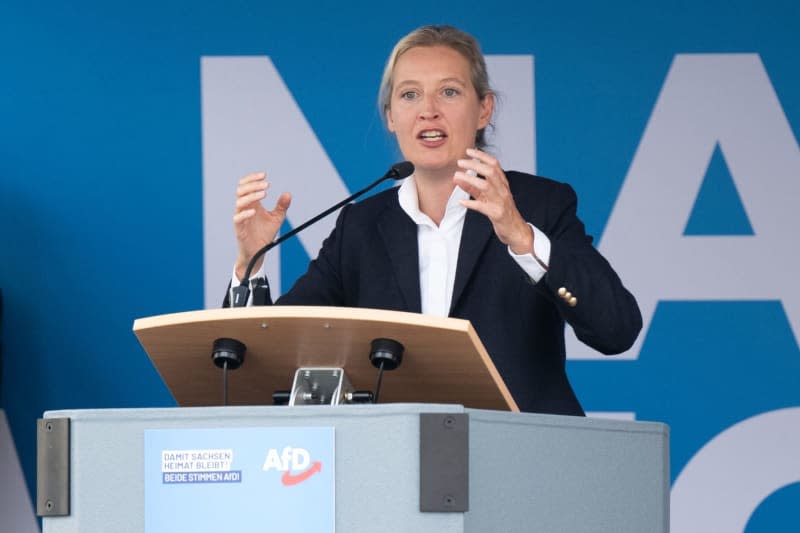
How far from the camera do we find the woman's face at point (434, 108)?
2.95m

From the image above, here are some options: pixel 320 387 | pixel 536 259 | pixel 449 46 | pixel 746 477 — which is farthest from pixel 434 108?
pixel 746 477

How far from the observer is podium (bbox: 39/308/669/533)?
179 centimetres

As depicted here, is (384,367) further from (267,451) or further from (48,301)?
(48,301)

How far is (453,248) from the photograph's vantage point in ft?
9.49

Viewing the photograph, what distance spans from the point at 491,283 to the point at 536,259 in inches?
18.6

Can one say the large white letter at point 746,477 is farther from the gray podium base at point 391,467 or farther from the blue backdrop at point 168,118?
the gray podium base at point 391,467

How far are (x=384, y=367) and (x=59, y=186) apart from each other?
2506 mm

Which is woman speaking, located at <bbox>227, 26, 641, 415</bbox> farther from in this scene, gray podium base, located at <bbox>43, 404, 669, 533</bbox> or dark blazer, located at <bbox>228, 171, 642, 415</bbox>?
gray podium base, located at <bbox>43, 404, 669, 533</bbox>

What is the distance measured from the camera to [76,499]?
6.22ft

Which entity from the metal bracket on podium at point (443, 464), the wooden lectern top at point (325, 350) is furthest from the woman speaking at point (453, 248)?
the metal bracket on podium at point (443, 464)

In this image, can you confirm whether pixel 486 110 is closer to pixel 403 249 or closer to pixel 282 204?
pixel 403 249

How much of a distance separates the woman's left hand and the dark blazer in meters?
0.27

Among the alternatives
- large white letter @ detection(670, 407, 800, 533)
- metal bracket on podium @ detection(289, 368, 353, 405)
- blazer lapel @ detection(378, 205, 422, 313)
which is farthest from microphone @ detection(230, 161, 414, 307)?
large white letter @ detection(670, 407, 800, 533)

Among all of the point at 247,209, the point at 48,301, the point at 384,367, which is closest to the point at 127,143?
the point at 48,301
